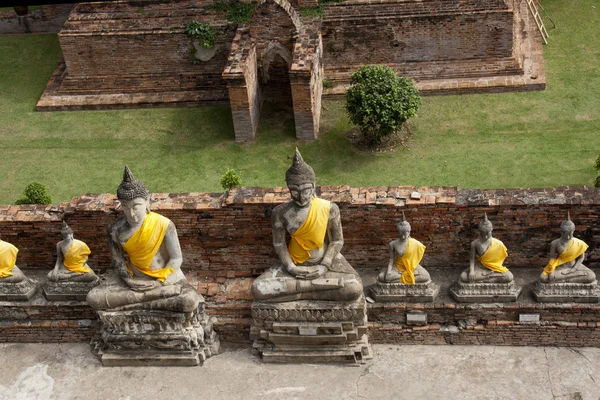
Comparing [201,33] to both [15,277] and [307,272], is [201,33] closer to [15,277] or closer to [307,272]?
[15,277]

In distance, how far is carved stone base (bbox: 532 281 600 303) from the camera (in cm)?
1002

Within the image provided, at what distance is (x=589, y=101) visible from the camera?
1567cm

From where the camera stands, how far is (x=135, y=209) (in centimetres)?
968

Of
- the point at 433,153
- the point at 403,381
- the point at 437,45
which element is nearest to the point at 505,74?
the point at 437,45

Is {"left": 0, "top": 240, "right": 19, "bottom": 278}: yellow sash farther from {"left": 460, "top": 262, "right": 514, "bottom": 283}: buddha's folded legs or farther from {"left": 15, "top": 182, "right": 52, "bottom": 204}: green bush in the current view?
{"left": 460, "top": 262, "right": 514, "bottom": 283}: buddha's folded legs

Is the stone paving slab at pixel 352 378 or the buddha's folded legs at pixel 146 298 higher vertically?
the buddha's folded legs at pixel 146 298

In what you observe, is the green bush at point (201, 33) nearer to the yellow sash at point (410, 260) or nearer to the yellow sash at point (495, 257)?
the yellow sash at point (410, 260)

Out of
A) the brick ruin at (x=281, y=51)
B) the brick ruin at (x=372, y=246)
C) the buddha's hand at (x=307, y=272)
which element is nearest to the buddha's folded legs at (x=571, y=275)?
the brick ruin at (x=372, y=246)

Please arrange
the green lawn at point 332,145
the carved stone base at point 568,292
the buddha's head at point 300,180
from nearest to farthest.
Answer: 1. the buddha's head at point 300,180
2. the carved stone base at point 568,292
3. the green lawn at point 332,145

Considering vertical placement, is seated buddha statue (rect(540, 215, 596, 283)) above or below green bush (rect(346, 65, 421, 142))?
below

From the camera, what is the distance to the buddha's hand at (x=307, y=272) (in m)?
9.97

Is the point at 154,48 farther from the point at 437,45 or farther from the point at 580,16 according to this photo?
the point at 580,16

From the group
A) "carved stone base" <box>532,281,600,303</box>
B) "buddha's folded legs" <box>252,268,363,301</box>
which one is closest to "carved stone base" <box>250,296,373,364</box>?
"buddha's folded legs" <box>252,268,363,301</box>

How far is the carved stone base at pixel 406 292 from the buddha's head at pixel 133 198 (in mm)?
2952
